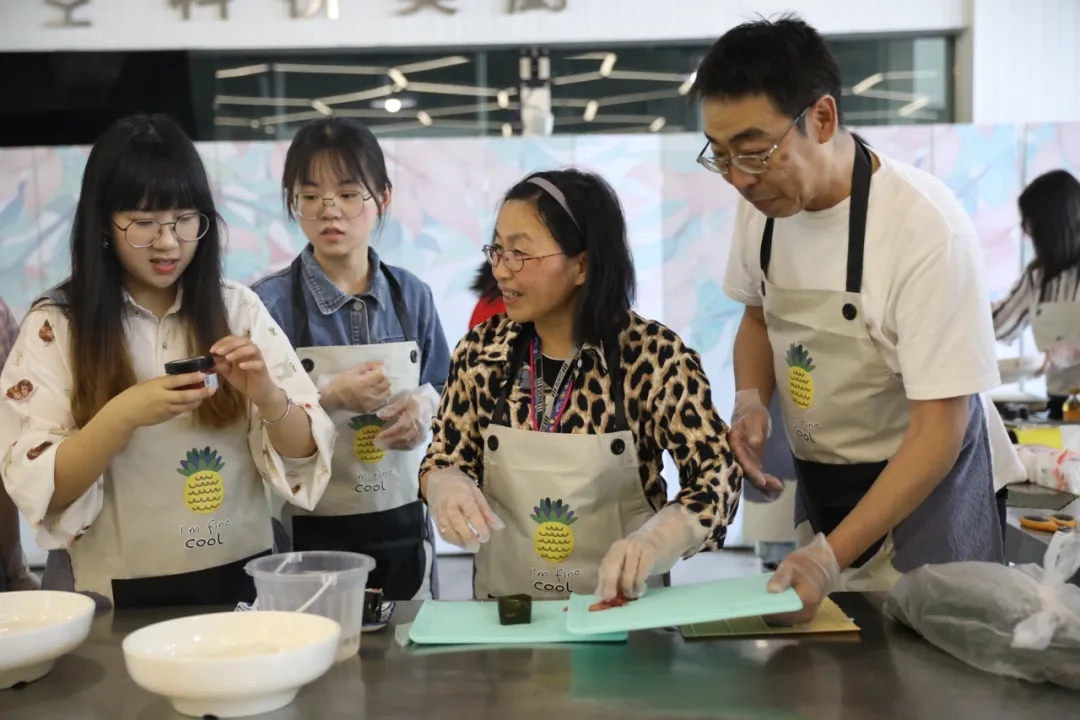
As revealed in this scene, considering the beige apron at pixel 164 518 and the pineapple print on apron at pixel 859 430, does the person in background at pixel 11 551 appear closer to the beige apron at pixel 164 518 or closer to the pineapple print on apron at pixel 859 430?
the beige apron at pixel 164 518

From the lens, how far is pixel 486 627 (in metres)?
1.41

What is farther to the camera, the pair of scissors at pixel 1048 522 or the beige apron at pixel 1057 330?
the beige apron at pixel 1057 330

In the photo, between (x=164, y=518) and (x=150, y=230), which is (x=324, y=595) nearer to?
(x=164, y=518)

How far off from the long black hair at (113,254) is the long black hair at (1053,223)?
296 centimetres

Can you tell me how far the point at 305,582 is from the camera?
134 centimetres

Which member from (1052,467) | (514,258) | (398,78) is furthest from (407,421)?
(398,78)

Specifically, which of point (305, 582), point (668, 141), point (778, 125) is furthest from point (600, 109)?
point (305, 582)

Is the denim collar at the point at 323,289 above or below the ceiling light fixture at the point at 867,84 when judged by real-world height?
below

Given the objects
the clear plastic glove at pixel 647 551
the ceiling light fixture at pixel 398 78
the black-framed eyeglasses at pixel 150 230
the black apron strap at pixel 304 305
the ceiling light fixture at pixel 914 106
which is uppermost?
the ceiling light fixture at pixel 398 78

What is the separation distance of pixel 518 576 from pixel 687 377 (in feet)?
1.51

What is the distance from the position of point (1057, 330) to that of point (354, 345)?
260 cm

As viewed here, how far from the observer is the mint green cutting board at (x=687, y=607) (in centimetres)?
127

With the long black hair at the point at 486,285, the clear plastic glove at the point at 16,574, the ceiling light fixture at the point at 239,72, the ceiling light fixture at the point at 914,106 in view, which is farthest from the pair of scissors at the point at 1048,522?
the ceiling light fixture at the point at 239,72

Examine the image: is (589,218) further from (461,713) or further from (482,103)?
(482,103)
